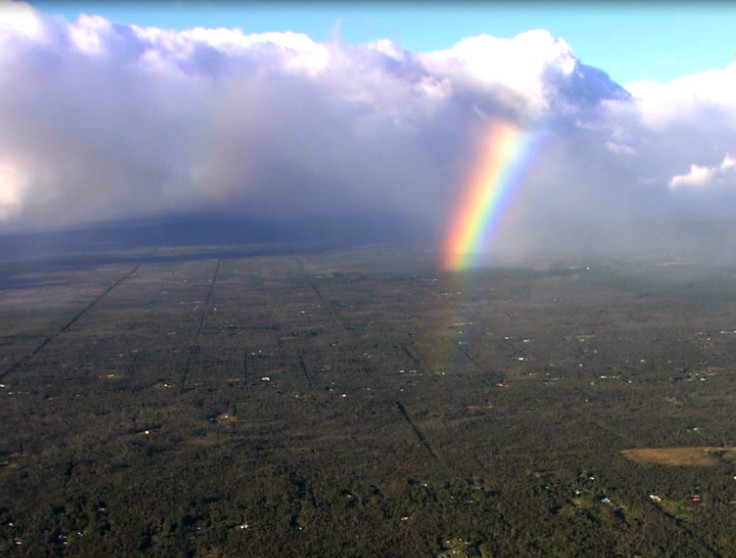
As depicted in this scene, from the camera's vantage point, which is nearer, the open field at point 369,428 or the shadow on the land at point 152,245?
the open field at point 369,428

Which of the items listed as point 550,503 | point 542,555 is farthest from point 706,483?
point 542,555

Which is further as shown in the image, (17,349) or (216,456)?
(17,349)

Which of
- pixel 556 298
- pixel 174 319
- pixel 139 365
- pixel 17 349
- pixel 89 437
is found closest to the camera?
pixel 89 437

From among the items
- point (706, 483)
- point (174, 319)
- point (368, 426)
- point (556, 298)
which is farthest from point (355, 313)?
point (706, 483)

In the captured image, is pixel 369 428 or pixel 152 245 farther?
pixel 152 245

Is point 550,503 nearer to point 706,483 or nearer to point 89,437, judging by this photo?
point 706,483

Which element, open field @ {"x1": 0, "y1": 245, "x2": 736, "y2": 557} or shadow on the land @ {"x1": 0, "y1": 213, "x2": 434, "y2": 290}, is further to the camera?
shadow on the land @ {"x1": 0, "y1": 213, "x2": 434, "y2": 290}

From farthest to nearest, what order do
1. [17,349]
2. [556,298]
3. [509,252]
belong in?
[509,252]
[556,298]
[17,349]
